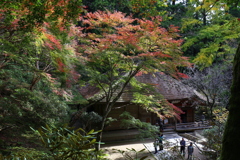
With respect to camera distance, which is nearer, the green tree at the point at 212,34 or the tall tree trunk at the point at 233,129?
the tall tree trunk at the point at 233,129

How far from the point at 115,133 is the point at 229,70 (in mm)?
8250

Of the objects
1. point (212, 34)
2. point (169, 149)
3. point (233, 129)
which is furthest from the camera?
point (212, 34)

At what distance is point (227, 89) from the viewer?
10.0 metres

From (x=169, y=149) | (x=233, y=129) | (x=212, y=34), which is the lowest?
(x=169, y=149)

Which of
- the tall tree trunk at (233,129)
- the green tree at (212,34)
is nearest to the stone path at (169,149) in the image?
the tall tree trunk at (233,129)

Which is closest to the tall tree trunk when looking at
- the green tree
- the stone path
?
the stone path

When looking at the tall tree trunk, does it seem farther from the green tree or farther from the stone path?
the green tree

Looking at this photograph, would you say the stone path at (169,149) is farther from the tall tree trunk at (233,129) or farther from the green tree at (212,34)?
the green tree at (212,34)

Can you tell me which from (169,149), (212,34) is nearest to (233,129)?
(169,149)

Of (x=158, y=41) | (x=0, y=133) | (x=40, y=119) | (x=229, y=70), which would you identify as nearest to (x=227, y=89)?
(x=229, y=70)

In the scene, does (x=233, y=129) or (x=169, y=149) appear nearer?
(x=233, y=129)

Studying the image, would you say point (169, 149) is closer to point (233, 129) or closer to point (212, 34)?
point (233, 129)

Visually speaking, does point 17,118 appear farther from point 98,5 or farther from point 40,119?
point 98,5

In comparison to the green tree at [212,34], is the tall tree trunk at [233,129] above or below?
below
